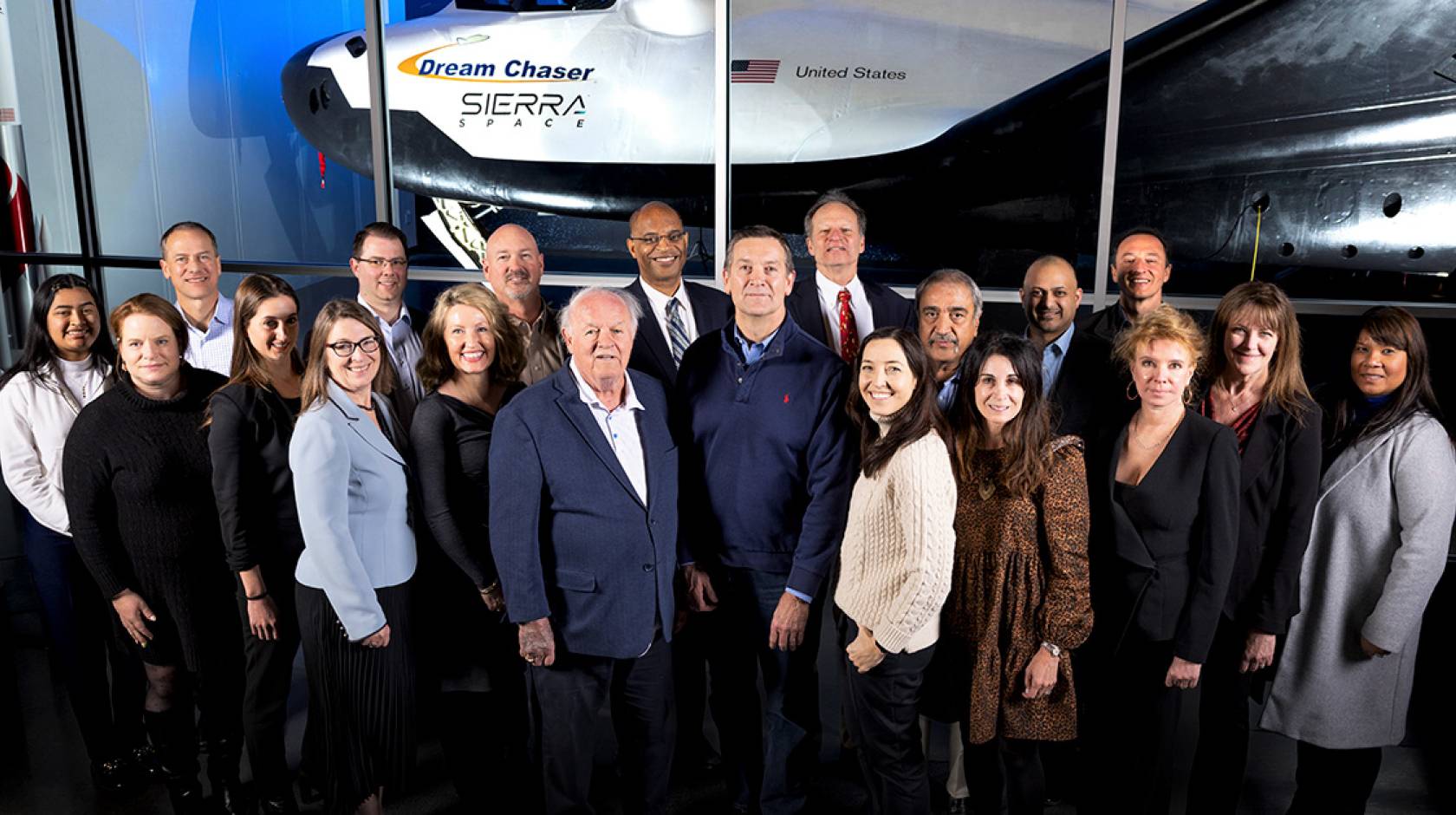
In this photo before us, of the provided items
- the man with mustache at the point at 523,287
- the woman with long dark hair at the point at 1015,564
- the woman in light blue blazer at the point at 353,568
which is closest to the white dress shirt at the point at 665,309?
the man with mustache at the point at 523,287

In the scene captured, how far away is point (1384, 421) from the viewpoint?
2.23 metres

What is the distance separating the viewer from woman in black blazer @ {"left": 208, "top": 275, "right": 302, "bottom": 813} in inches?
82.5

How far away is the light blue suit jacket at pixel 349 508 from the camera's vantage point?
190 centimetres

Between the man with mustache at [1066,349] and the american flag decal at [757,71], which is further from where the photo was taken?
the american flag decal at [757,71]

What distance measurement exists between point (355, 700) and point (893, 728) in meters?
1.31

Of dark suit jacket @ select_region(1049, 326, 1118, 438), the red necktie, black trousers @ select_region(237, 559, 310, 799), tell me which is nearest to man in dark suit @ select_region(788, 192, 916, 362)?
the red necktie

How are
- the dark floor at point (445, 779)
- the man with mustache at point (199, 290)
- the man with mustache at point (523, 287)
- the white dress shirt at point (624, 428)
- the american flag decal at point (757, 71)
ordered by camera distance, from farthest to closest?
the american flag decal at point (757, 71), the man with mustache at point (199, 290), the man with mustache at point (523, 287), the dark floor at point (445, 779), the white dress shirt at point (624, 428)

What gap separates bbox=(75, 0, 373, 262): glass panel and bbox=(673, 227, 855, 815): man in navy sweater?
3764 mm

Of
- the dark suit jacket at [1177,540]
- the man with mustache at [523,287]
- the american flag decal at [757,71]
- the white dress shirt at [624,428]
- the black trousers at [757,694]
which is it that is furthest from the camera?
the american flag decal at [757,71]

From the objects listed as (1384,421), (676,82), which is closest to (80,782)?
(1384,421)

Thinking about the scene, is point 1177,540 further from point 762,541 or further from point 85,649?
point 85,649

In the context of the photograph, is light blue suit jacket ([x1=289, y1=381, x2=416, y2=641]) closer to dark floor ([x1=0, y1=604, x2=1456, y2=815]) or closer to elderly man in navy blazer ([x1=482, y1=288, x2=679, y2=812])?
elderly man in navy blazer ([x1=482, y1=288, x2=679, y2=812])

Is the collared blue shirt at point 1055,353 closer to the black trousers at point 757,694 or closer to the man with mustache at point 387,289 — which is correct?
the black trousers at point 757,694

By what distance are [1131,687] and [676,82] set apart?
4289mm
